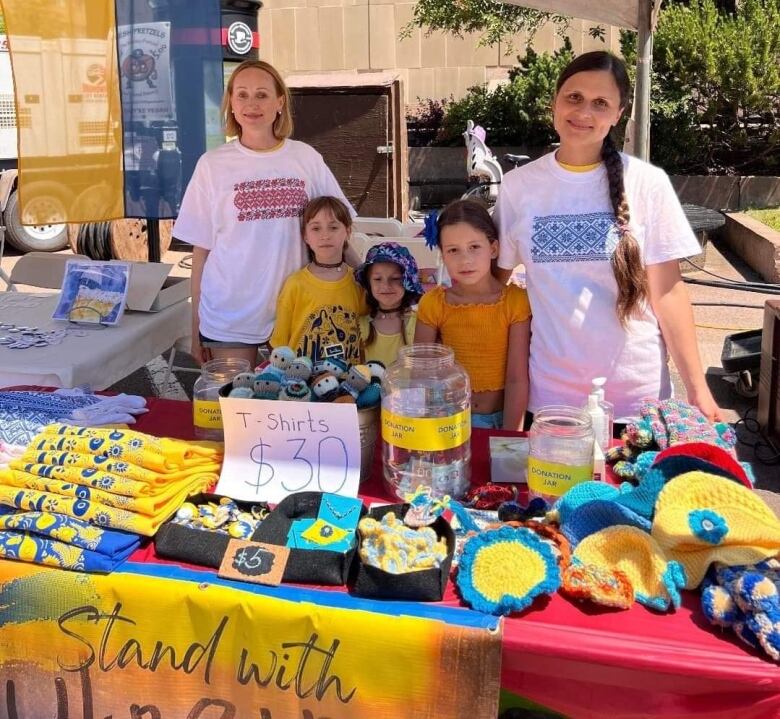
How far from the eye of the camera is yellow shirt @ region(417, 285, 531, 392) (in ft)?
7.52

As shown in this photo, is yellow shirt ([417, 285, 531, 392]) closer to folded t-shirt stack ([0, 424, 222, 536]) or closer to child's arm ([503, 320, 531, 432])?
child's arm ([503, 320, 531, 432])

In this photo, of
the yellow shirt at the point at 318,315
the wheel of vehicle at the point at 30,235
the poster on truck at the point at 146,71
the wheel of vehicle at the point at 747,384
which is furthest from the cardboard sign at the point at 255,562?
the wheel of vehicle at the point at 30,235

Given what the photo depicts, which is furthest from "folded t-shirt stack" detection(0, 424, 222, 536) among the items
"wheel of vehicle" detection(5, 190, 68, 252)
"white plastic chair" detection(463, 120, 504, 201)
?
"wheel of vehicle" detection(5, 190, 68, 252)

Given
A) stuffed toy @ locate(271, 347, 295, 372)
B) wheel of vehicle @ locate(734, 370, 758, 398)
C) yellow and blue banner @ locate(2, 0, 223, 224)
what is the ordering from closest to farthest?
1. stuffed toy @ locate(271, 347, 295, 372)
2. yellow and blue banner @ locate(2, 0, 223, 224)
3. wheel of vehicle @ locate(734, 370, 758, 398)

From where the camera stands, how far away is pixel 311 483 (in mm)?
1719

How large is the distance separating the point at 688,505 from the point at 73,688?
1.19 meters

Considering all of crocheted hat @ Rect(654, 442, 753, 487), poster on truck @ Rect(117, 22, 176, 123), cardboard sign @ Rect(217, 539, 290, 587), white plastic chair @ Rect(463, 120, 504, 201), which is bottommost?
cardboard sign @ Rect(217, 539, 290, 587)

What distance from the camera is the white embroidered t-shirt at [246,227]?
2.74 m

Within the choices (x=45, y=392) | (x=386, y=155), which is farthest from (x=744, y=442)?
(x=386, y=155)

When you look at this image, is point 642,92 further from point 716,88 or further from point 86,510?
point 716,88

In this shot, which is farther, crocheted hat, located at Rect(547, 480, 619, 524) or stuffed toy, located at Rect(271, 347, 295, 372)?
stuffed toy, located at Rect(271, 347, 295, 372)

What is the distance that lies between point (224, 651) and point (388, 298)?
4.77 ft

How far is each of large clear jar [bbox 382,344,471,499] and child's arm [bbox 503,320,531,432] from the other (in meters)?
0.49

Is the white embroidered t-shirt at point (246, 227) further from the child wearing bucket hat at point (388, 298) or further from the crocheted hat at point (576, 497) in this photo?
the crocheted hat at point (576, 497)
